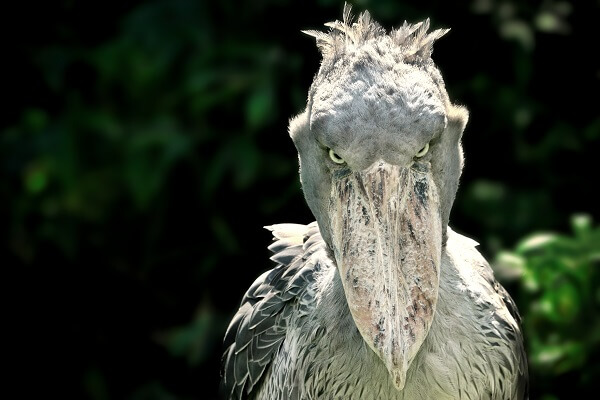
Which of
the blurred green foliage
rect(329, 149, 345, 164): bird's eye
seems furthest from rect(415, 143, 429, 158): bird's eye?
the blurred green foliage

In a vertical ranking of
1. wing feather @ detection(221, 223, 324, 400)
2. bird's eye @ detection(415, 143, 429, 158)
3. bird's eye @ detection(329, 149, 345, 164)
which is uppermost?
bird's eye @ detection(415, 143, 429, 158)

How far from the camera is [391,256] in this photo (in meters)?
1.99

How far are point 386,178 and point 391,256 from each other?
17 cm

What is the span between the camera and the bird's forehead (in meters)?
1.97

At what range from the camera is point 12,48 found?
514 cm

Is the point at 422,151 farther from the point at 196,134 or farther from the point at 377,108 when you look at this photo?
the point at 196,134

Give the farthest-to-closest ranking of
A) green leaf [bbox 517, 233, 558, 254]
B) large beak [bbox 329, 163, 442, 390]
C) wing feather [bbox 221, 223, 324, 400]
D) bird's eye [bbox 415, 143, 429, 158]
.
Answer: green leaf [bbox 517, 233, 558, 254] → wing feather [bbox 221, 223, 324, 400] → bird's eye [bbox 415, 143, 429, 158] → large beak [bbox 329, 163, 442, 390]

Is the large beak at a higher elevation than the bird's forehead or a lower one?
lower

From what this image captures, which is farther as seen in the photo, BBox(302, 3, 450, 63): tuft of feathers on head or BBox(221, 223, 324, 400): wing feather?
BBox(221, 223, 324, 400): wing feather

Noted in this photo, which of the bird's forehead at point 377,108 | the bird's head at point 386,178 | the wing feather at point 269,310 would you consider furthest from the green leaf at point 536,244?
the bird's forehead at point 377,108

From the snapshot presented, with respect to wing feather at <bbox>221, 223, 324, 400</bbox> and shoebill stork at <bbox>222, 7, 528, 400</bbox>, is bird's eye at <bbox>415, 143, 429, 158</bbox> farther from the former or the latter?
wing feather at <bbox>221, 223, 324, 400</bbox>

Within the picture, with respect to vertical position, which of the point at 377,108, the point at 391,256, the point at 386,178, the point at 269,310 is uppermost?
the point at 377,108

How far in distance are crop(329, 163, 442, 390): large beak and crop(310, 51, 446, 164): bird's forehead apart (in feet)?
0.25

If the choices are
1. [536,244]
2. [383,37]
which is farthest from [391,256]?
[536,244]
